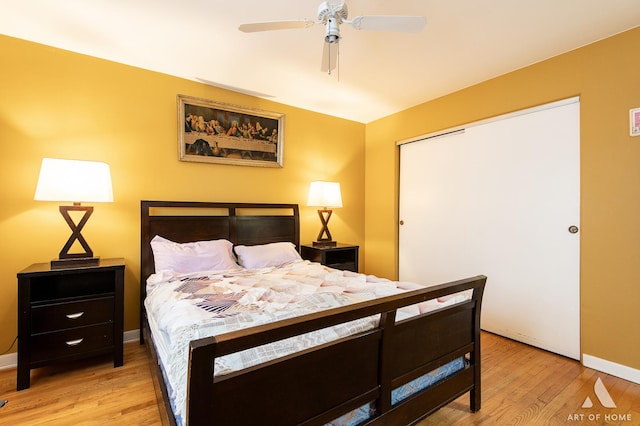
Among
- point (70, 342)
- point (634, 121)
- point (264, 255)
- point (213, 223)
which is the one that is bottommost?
point (70, 342)

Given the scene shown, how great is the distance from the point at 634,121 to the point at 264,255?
3.10 m

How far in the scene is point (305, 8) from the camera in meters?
1.93

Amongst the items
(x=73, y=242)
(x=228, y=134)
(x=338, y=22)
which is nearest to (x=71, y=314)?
(x=73, y=242)

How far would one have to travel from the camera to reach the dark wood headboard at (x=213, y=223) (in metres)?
2.65

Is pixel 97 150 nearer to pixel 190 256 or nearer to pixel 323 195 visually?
pixel 190 256

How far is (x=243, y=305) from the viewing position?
5.16 ft

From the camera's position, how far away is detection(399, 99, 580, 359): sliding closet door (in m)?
2.42

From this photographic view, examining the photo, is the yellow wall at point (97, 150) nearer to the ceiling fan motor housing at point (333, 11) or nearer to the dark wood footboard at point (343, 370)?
the ceiling fan motor housing at point (333, 11)

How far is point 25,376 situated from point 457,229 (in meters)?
3.84

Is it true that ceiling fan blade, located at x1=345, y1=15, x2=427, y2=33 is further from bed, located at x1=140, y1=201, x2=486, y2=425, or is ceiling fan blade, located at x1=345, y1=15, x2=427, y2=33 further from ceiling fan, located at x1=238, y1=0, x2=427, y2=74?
bed, located at x1=140, y1=201, x2=486, y2=425

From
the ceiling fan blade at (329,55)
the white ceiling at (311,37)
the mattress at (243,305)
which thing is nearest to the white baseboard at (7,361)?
the mattress at (243,305)

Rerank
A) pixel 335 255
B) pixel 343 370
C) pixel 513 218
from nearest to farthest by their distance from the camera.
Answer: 1. pixel 343 370
2. pixel 513 218
3. pixel 335 255

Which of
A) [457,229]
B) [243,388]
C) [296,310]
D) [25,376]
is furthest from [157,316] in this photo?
[457,229]

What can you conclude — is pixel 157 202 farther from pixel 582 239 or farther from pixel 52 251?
pixel 582 239
